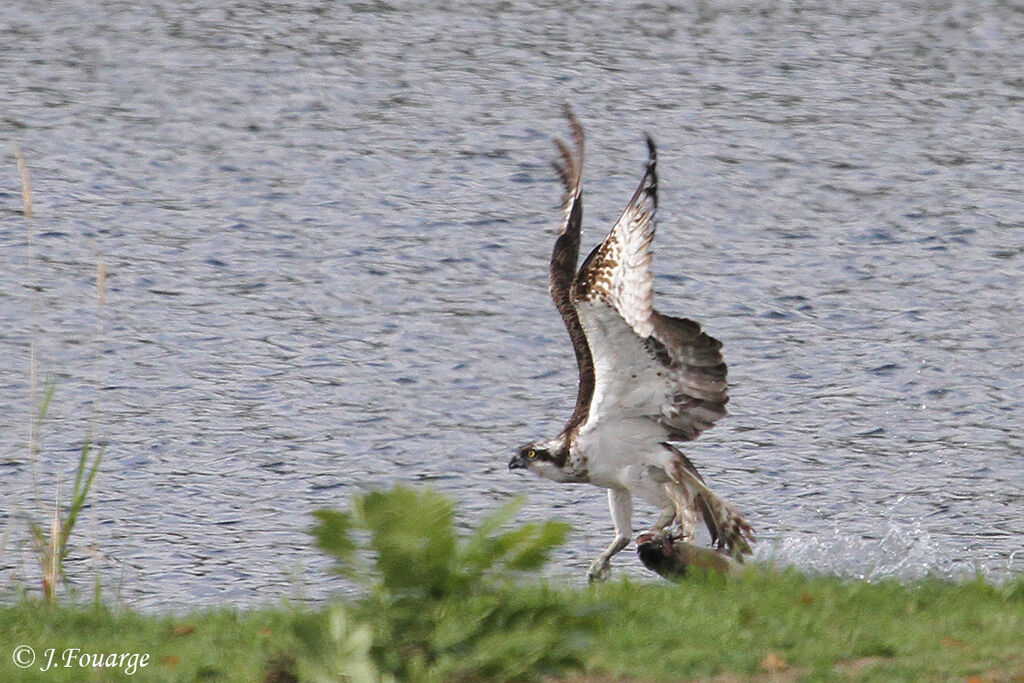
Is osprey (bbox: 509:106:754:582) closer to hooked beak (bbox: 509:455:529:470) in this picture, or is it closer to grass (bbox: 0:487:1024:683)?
hooked beak (bbox: 509:455:529:470)

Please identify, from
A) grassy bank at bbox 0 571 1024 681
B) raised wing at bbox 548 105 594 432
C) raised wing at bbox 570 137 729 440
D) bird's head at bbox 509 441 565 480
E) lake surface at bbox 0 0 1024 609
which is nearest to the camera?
grassy bank at bbox 0 571 1024 681

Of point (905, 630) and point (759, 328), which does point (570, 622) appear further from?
point (759, 328)

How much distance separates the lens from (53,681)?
22.9 ft

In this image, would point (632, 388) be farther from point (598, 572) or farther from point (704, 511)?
point (598, 572)

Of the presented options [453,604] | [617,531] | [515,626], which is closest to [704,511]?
[617,531]

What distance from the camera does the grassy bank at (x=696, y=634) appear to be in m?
6.89

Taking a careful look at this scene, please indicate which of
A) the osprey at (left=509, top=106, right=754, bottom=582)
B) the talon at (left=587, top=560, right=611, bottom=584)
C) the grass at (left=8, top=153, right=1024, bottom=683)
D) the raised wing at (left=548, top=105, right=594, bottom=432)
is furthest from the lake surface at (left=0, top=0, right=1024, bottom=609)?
the raised wing at (left=548, top=105, right=594, bottom=432)

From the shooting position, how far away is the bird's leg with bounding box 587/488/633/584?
29.5 ft

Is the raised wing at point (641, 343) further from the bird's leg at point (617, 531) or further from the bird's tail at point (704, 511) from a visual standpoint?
the bird's leg at point (617, 531)

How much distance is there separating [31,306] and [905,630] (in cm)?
967

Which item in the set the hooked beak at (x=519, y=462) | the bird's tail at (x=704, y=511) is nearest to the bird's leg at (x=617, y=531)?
the bird's tail at (x=704, y=511)

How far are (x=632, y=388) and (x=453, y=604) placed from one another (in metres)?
2.85

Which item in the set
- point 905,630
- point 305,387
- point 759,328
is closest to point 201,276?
point 305,387

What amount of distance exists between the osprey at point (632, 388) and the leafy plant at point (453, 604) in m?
2.32
